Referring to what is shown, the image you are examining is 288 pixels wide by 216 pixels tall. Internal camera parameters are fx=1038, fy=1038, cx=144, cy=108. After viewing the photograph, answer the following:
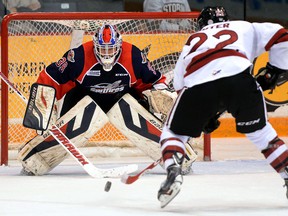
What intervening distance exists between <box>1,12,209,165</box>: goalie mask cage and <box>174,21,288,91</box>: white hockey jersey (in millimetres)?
1835

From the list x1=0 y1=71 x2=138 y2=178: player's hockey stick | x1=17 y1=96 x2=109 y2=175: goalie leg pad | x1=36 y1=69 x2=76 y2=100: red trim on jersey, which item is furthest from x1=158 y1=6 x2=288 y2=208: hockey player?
x1=36 y1=69 x2=76 y2=100: red trim on jersey

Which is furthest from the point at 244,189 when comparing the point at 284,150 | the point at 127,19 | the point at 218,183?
the point at 127,19

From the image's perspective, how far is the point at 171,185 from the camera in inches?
166

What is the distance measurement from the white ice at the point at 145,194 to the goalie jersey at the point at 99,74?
466 mm

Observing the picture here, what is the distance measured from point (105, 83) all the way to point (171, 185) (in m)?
1.47

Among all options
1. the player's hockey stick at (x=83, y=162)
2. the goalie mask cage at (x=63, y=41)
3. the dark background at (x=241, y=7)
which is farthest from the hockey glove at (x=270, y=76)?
the dark background at (x=241, y=7)

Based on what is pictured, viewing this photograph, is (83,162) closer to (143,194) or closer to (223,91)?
(143,194)

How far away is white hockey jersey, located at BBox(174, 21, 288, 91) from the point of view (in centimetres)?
435

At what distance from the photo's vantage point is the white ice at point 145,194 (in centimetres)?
428

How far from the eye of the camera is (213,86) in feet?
14.2

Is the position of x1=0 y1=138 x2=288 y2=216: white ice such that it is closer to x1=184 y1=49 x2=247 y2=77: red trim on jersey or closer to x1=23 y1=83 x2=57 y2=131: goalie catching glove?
x1=23 y1=83 x2=57 y2=131: goalie catching glove

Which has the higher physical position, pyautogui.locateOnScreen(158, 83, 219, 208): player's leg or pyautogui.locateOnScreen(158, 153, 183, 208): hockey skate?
pyautogui.locateOnScreen(158, 83, 219, 208): player's leg

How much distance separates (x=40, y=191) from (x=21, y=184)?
1.08ft

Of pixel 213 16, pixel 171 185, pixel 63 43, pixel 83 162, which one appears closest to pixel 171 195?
pixel 171 185
